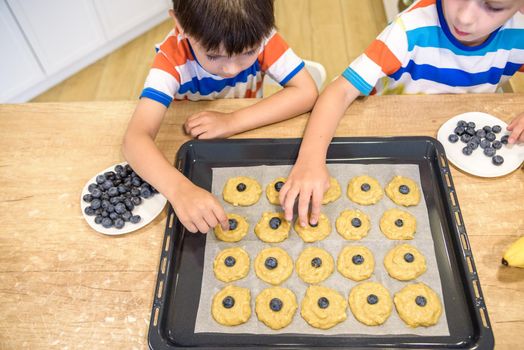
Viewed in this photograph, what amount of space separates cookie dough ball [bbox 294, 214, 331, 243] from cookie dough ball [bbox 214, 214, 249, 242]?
0.45 ft

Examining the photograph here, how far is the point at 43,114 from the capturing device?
1284mm

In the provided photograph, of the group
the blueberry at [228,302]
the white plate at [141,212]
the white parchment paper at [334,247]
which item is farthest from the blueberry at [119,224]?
the blueberry at [228,302]

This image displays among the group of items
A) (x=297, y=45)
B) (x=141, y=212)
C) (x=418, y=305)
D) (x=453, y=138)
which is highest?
(x=141, y=212)

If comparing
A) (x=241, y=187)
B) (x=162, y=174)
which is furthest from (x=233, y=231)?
(x=162, y=174)

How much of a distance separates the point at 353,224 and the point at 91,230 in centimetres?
67

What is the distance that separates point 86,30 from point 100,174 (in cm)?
180

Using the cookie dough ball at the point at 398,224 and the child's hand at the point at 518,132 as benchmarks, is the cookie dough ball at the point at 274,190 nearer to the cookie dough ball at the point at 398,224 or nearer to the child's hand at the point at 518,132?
the cookie dough ball at the point at 398,224

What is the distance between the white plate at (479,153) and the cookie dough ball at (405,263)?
0.93ft

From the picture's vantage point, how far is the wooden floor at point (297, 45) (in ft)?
8.75

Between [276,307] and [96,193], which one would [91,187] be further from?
[276,307]

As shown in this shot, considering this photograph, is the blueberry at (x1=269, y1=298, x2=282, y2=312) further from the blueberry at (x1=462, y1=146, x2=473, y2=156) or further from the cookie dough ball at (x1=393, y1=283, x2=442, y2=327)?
the blueberry at (x1=462, y1=146, x2=473, y2=156)

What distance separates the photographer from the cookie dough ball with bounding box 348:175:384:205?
111cm

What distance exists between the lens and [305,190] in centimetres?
105

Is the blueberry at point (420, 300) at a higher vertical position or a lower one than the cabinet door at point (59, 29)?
lower
